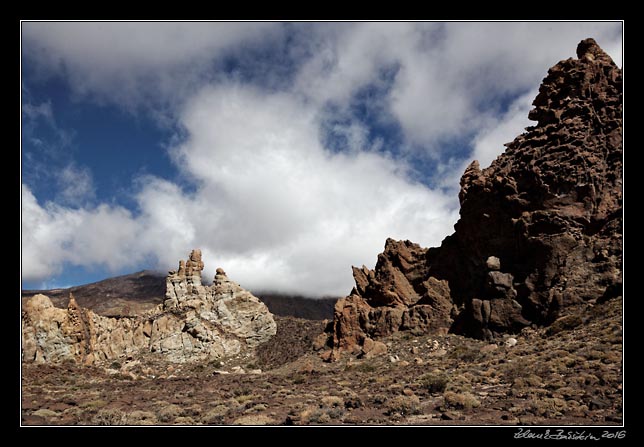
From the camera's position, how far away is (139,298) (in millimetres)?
159250

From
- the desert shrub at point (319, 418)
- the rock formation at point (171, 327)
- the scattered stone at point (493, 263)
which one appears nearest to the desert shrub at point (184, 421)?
the desert shrub at point (319, 418)

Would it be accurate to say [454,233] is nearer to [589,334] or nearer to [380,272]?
[380,272]

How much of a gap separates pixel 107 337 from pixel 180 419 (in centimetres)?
5050

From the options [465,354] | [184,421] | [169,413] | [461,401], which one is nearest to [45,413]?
[169,413]

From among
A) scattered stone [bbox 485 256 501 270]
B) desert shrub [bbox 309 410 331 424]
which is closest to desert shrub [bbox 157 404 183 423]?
desert shrub [bbox 309 410 331 424]

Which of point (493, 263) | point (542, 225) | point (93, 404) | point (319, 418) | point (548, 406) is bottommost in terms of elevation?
point (93, 404)

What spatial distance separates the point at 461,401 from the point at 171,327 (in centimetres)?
5588

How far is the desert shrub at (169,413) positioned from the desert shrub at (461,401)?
1127cm

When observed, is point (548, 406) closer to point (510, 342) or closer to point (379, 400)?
point (379, 400)

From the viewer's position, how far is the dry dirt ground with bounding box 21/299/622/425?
40.8 feet

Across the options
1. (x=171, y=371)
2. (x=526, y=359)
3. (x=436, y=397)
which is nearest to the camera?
(x=436, y=397)

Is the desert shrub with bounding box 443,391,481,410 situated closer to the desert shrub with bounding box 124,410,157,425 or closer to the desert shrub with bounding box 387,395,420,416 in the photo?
the desert shrub with bounding box 387,395,420,416

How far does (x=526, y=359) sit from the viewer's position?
70.0ft

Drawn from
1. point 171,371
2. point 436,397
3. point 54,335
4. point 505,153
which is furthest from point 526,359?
point 54,335
